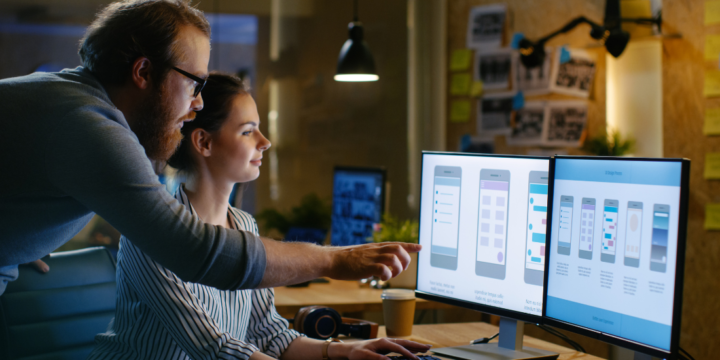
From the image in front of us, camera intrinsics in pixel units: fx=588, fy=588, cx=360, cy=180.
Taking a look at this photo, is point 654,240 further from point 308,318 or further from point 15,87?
point 15,87

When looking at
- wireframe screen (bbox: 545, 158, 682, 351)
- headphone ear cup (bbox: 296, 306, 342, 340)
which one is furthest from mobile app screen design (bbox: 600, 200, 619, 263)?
headphone ear cup (bbox: 296, 306, 342, 340)

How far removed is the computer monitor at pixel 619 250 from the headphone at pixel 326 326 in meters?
0.51

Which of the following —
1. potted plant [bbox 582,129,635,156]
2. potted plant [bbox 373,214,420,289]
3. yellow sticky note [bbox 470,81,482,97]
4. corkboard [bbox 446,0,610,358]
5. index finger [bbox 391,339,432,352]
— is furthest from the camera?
yellow sticky note [bbox 470,81,482,97]

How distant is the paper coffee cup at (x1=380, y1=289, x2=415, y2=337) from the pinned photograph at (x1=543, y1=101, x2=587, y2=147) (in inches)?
57.7

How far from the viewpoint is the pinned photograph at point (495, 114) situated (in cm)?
295

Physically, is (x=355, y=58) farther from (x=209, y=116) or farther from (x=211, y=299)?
(x=211, y=299)

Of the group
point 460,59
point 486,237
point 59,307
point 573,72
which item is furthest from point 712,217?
point 59,307

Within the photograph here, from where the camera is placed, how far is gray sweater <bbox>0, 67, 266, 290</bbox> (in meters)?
0.88

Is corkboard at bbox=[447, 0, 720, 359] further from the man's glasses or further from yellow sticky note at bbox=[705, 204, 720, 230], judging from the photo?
the man's glasses

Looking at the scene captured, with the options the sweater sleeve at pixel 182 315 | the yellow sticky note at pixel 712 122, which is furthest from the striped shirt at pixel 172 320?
the yellow sticky note at pixel 712 122

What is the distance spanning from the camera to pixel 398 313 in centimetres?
158

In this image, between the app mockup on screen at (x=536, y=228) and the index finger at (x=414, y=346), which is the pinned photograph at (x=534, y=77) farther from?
the index finger at (x=414, y=346)

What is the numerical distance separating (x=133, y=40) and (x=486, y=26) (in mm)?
2288

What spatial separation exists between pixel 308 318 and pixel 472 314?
61.8 inches
